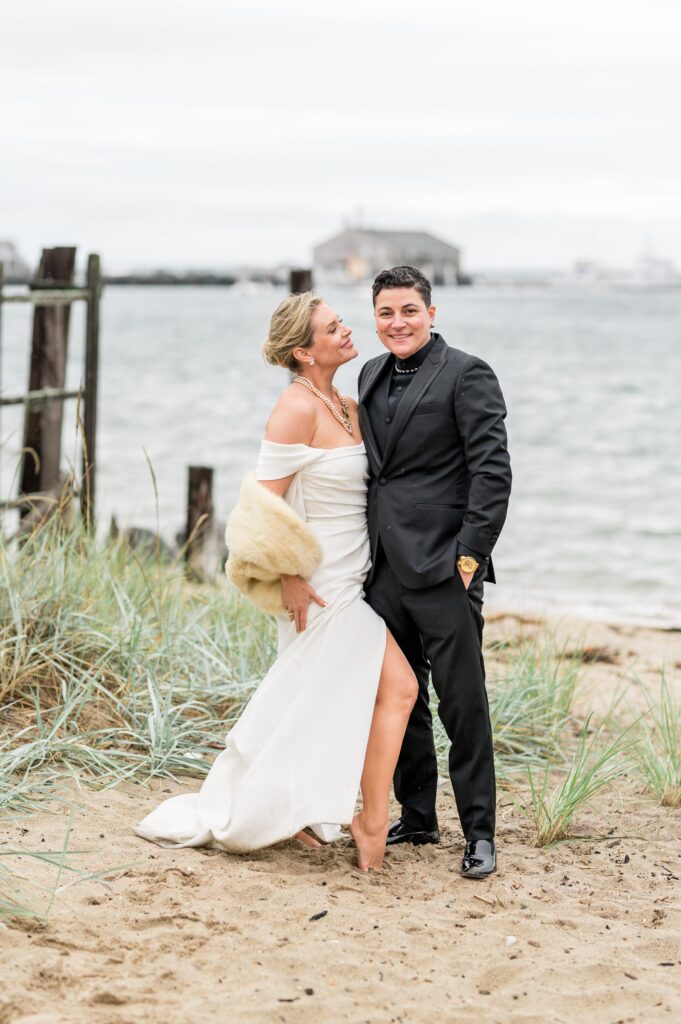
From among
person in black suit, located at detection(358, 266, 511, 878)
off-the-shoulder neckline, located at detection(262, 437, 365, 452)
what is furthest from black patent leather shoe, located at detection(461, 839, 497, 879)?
off-the-shoulder neckline, located at detection(262, 437, 365, 452)

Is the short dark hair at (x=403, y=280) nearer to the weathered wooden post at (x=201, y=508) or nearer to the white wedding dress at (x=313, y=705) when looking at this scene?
the white wedding dress at (x=313, y=705)

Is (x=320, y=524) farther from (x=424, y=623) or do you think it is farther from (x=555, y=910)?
(x=555, y=910)

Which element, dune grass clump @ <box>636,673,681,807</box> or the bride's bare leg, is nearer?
the bride's bare leg

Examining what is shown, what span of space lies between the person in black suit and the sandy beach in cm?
35

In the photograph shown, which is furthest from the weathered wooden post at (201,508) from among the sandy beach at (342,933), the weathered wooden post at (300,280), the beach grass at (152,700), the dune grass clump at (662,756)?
the sandy beach at (342,933)

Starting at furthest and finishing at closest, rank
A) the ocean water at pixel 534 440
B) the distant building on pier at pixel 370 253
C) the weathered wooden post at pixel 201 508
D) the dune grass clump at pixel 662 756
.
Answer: the distant building on pier at pixel 370 253 < the ocean water at pixel 534 440 < the weathered wooden post at pixel 201 508 < the dune grass clump at pixel 662 756

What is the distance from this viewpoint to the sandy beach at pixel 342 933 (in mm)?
3145

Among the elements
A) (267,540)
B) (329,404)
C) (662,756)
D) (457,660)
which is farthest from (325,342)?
(662,756)

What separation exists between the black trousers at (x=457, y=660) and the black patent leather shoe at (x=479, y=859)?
0.03 meters

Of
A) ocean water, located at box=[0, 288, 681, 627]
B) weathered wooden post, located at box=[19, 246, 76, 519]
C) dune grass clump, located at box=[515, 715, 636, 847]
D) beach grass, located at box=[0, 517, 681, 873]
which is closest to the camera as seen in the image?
dune grass clump, located at box=[515, 715, 636, 847]

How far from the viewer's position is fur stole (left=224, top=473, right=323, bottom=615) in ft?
13.5

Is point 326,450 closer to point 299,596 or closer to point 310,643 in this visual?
point 299,596

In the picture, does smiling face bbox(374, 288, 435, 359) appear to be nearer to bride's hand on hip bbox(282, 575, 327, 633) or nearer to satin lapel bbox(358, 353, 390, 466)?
satin lapel bbox(358, 353, 390, 466)

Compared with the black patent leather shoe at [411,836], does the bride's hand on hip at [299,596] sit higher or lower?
higher
